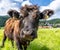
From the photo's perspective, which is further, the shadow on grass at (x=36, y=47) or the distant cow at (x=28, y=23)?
the shadow on grass at (x=36, y=47)

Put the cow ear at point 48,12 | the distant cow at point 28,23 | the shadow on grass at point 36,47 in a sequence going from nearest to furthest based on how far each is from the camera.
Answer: the distant cow at point 28,23 < the cow ear at point 48,12 < the shadow on grass at point 36,47

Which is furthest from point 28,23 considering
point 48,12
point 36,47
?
point 36,47

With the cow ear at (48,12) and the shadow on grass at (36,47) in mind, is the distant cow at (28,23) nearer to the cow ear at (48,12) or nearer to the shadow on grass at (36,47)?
the cow ear at (48,12)

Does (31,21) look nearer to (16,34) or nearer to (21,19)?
(21,19)

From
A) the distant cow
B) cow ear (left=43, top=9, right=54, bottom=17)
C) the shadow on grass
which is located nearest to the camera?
the distant cow

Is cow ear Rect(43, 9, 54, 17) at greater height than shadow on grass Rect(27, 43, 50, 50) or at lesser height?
greater

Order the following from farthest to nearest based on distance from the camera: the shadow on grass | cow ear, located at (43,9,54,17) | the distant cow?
the shadow on grass, cow ear, located at (43,9,54,17), the distant cow

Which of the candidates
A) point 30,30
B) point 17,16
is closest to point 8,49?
point 17,16

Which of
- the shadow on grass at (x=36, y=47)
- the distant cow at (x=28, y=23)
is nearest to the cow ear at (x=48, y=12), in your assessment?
the distant cow at (x=28, y=23)

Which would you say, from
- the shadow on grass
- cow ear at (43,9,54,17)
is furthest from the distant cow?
the shadow on grass

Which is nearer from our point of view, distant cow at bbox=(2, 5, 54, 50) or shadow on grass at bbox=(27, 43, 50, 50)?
distant cow at bbox=(2, 5, 54, 50)

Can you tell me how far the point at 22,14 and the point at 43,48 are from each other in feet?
8.53

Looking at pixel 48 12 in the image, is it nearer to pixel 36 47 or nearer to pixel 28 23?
pixel 28 23

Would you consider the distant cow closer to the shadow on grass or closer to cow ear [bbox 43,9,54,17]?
cow ear [bbox 43,9,54,17]
